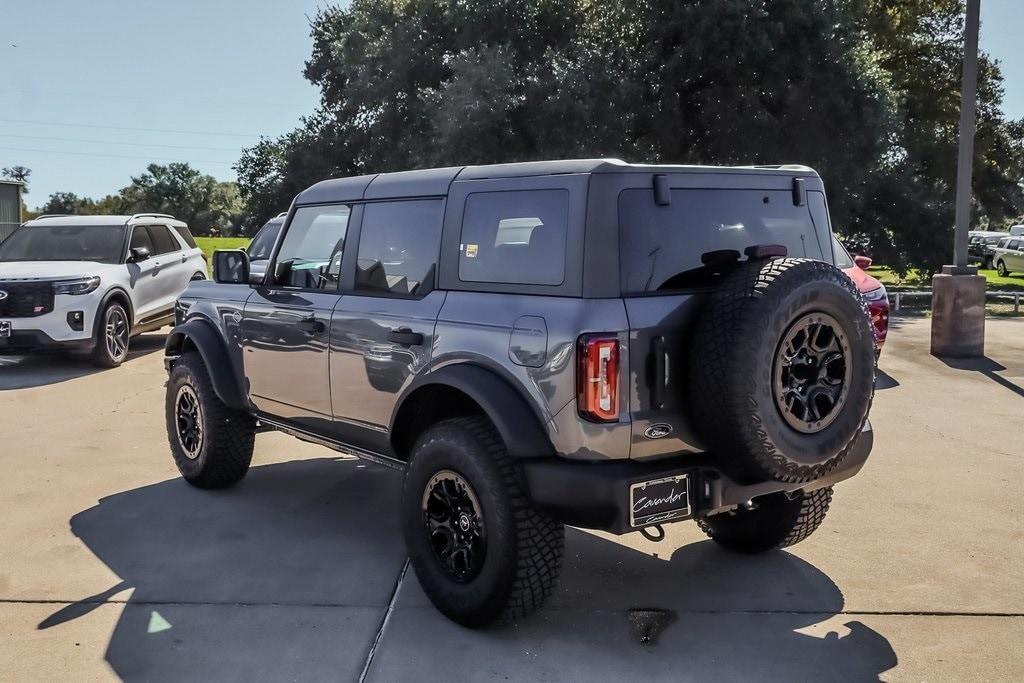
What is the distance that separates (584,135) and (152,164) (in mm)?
131830

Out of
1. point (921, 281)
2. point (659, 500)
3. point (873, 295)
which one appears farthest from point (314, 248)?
point (921, 281)

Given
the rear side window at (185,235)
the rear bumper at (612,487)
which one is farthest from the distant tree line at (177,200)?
the rear bumper at (612,487)

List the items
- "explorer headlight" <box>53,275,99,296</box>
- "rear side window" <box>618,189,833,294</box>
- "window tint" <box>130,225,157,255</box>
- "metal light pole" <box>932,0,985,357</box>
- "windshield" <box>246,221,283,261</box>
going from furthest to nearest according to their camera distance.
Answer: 1. "windshield" <box>246,221,283,261</box>
2. "window tint" <box>130,225,157,255</box>
3. "metal light pole" <box>932,0,985,357</box>
4. "explorer headlight" <box>53,275,99,296</box>
5. "rear side window" <box>618,189,833,294</box>

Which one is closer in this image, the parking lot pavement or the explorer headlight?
the parking lot pavement

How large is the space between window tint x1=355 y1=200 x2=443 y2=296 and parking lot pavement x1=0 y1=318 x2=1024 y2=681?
142 cm

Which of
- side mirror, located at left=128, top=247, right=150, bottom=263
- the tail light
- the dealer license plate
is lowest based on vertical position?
the dealer license plate

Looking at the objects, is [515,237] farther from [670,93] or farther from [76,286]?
[670,93]

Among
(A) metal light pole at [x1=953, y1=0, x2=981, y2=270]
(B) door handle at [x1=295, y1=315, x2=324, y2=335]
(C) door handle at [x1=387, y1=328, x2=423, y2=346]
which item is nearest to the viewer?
(C) door handle at [x1=387, y1=328, x2=423, y2=346]

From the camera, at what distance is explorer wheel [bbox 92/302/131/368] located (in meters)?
11.8

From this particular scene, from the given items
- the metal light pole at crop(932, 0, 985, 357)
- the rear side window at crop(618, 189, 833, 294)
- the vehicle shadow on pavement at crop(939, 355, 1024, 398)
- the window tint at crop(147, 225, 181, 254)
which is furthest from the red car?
the window tint at crop(147, 225, 181, 254)

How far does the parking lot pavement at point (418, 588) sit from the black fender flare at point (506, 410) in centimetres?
84

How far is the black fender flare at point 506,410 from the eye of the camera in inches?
158

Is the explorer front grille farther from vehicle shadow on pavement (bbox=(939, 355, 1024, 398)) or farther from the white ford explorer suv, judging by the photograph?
vehicle shadow on pavement (bbox=(939, 355, 1024, 398))

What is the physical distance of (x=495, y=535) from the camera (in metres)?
4.09
